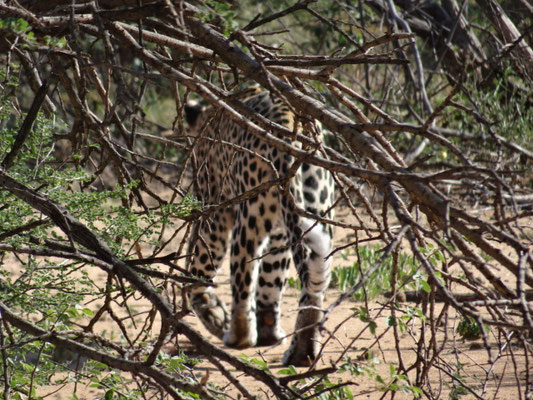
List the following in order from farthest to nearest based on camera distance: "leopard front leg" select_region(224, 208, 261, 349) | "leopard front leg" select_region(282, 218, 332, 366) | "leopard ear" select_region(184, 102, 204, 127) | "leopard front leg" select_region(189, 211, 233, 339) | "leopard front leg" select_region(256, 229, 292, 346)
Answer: "leopard ear" select_region(184, 102, 204, 127)
"leopard front leg" select_region(189, 211, 233, 339)
"leopard front leg" select_region(224, 208, 261, 349)
"leopard front leg" select_region(256, 229, 292, 346)
"leopard front leg" select_region(282, 218, 332, 366)

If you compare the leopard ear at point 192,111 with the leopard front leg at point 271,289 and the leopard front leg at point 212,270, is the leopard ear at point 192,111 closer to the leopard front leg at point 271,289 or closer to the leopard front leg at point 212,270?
the leopard front leg at point 212,270

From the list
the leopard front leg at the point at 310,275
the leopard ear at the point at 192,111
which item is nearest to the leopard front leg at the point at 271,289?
the leopard front leg at the point at 310,275

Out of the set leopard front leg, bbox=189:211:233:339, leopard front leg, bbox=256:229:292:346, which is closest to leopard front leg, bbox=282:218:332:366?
leopard front leg, bbox=256:229:292:346

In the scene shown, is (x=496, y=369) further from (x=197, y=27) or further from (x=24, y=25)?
(x=24, y=25)

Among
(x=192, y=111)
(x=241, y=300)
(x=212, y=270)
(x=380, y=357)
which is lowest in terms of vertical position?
(x=380, y=357)

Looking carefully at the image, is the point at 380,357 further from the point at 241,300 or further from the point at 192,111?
the point at 192,111

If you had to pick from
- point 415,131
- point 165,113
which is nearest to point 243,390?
point 415,131

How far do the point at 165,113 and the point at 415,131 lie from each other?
12676 mm

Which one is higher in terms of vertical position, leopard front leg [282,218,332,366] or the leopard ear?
the leopard ear

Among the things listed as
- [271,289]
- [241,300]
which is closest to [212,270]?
[241,300]

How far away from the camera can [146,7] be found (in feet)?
6.31

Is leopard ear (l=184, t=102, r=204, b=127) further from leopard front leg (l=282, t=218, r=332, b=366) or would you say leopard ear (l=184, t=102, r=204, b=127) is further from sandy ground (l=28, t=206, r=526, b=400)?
leopard front leg (l=282, t=218, r=332, b=366)

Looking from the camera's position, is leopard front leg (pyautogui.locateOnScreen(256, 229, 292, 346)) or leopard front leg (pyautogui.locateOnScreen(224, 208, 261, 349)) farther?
leopard front leg (pyautogui.locateOnScreen(224, 208, 261, 349))

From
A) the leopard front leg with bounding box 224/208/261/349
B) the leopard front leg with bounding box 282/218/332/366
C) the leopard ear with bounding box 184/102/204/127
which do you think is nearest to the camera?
the leopard front leg with bounding box 282/218/332/366
